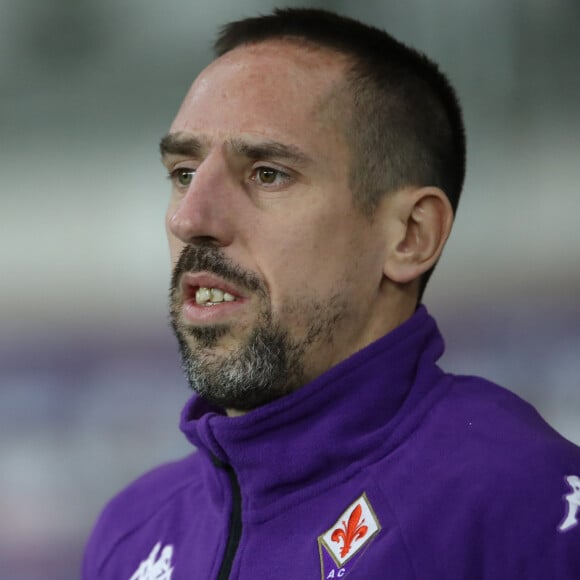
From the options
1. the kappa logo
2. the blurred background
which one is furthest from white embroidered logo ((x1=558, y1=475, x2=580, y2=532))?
the blurred background

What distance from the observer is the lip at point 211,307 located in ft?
4.22

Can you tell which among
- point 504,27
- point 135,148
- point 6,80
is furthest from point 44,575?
point 504,27

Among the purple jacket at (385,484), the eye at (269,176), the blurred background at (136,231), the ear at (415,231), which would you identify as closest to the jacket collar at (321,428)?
the purple jacket at (385,484)

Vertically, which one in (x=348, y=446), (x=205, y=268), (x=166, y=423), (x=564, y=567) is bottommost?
(x=564, y=567)

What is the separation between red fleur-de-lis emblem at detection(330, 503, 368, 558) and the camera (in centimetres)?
118

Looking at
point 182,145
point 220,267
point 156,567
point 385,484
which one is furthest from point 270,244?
point 156,567

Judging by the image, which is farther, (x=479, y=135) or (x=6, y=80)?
(x=6, y=80)

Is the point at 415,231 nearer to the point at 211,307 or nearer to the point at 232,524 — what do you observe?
the point at 211,307

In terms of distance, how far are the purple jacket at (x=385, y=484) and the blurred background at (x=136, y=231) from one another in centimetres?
99

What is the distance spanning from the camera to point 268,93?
4.42 feet

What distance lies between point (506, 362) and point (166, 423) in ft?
2.76

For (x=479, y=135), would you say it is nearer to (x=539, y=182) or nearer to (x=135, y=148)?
(x=539, y=182)

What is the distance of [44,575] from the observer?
2523 mm

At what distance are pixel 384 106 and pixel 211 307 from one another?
0.36 meters
